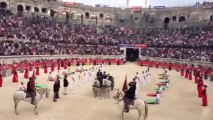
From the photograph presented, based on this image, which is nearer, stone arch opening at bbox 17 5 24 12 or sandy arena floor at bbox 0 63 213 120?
sandy arena floor at bbox 0 63 213 120

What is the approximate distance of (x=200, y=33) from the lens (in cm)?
6353

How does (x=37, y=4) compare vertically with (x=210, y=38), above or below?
above

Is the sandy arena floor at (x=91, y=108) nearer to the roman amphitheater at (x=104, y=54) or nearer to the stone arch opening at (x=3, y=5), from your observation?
the roman amphitheater at (x=104, y=54)

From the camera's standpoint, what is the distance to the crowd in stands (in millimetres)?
50719

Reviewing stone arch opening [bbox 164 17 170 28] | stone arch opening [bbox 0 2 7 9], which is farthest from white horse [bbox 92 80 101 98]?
stone arch opening [bbox 164 17 170 28]

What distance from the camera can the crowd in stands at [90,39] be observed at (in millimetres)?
50719

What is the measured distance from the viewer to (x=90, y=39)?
217 feet

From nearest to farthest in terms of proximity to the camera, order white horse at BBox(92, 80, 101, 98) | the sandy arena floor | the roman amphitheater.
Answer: the sandy arena floor → the roman amphitheater → white horse at BBox(92, 80, 101, 98)

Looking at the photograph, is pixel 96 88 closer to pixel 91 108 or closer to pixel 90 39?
pixel 91 108

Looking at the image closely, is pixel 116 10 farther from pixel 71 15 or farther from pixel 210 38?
pixel 210 38

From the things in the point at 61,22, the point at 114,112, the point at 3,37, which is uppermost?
the point at 61,22

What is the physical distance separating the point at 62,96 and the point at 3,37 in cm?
2729

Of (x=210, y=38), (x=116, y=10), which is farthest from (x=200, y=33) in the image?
(x=116, y=10)

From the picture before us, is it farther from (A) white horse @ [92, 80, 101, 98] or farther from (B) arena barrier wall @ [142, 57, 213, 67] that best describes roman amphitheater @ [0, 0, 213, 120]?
(A) white horse @ [92, 80, 101, 98]
